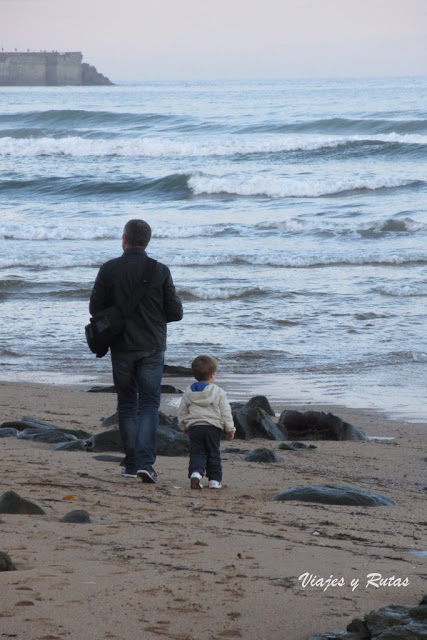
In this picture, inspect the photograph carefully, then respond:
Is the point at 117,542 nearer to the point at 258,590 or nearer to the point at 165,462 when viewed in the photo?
the point at 258,590

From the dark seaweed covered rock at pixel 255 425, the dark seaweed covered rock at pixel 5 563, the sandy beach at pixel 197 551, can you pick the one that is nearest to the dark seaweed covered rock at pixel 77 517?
the sandy beach at pixel 197 551

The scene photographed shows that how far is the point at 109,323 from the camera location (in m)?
5.21

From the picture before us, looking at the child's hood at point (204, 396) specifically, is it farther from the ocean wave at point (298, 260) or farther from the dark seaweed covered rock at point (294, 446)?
the ocean wave at point (298, 260)

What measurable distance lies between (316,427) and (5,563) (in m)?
4.14

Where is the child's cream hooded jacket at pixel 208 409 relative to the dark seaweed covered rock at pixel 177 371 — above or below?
above

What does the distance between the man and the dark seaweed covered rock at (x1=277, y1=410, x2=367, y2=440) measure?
2103 mm

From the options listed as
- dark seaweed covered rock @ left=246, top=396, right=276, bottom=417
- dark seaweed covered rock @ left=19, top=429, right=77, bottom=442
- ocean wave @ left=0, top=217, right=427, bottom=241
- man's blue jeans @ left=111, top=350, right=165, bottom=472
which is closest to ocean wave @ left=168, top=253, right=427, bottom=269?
ocean wave @ left=0, top=217, right=427, bottom=241

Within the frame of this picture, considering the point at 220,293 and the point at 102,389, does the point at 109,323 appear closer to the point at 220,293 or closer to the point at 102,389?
the point at 102,389

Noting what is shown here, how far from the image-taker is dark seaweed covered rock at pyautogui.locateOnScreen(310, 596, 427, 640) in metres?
2.82

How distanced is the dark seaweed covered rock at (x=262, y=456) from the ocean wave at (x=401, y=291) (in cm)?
827

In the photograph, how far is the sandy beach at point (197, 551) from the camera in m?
3.07

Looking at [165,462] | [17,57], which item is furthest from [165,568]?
[17,57]

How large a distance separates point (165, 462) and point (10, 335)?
5972mm

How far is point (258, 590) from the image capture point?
11.0 ft
